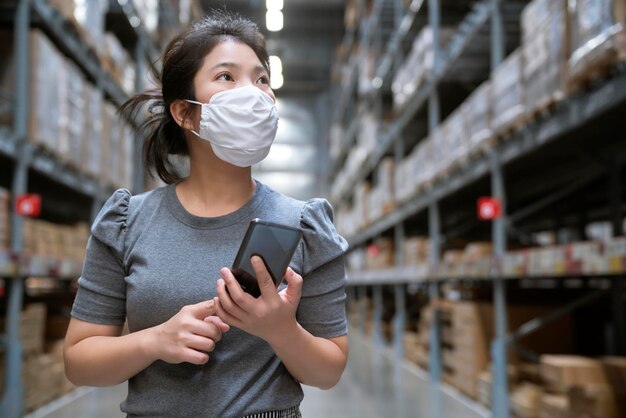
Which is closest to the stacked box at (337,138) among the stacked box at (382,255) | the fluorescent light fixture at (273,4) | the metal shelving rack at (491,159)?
the fluorescent light fixture at (273,4)

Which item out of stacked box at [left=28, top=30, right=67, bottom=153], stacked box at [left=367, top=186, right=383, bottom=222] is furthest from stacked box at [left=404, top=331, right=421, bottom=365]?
stacked box at [left=28, top=30, right=67, bottom=153]

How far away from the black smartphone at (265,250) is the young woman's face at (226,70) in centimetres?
35

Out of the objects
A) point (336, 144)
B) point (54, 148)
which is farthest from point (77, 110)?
point (336, 144)

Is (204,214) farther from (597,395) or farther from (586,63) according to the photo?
(597,395)

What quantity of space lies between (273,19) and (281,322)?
1409 centimetres

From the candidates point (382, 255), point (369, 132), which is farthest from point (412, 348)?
point (369, 132)

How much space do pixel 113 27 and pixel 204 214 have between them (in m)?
6.99

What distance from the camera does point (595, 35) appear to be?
2.88m

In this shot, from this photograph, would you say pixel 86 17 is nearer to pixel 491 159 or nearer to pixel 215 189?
pixel 491 159

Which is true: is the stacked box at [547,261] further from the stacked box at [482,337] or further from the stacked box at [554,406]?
the stacked box at [482,337]

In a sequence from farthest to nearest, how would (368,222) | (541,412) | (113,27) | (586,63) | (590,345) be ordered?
Result: (368,222) → (113,27) → (590,345) → (541,412) → (586,63)

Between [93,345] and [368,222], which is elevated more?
[368,222]

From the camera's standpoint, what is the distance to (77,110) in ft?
16.8

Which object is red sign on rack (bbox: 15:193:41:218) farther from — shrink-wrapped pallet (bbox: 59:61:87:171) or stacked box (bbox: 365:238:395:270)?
stacked box (bbox: 365:238:395:270)
